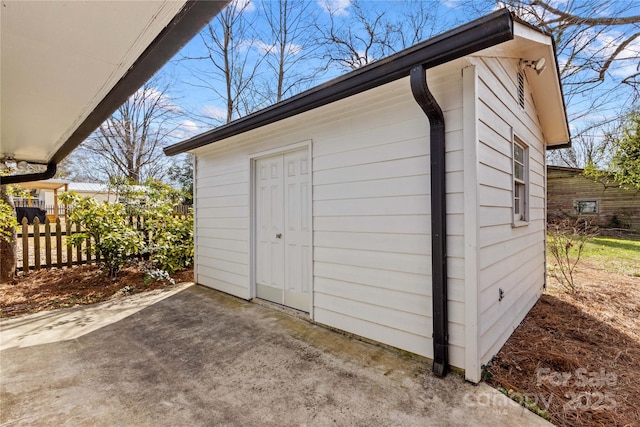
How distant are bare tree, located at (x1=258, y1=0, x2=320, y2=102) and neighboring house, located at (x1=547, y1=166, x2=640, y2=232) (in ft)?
36.5

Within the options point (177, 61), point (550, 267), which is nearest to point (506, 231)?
point (550, 267)

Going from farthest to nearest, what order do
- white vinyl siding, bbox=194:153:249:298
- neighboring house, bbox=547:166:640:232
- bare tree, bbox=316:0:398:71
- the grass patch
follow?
1. neighboring house, bbox=547:166:640:232
2. bare tree, bbox=316:0:398:71
3. the grass patch
4. white vinyl siding, bbox=194:153:249:298

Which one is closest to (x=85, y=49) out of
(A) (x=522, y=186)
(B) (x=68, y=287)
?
(A) (x=522, y=186)

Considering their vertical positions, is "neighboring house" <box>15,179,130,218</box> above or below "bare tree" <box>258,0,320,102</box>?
below

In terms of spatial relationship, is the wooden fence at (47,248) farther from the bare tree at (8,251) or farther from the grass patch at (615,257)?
the grass patch at (615,257)

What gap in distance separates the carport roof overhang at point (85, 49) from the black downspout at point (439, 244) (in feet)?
5.91

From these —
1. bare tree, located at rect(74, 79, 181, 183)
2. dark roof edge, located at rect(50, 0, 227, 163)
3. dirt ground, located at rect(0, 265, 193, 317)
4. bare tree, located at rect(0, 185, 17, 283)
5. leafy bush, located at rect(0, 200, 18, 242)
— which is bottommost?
dirt ground, located at rect(0, 265, 193, 317)

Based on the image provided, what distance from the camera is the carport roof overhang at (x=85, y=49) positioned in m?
1.29

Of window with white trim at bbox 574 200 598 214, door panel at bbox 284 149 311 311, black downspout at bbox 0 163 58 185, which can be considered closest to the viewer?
door panel at bbox 284 149 311 311

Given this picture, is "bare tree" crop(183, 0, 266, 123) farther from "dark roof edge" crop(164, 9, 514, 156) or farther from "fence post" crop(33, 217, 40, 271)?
"dark roof edge" crop(164, 9, 514, 156)

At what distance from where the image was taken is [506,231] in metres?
Result: 2.95

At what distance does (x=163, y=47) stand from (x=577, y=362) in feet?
12.9

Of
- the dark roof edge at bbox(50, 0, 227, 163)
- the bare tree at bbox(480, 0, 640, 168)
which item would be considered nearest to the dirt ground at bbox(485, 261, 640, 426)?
the dark roof edge at bbox(50, 0, 227, 163)

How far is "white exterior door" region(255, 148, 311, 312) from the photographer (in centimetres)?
367
